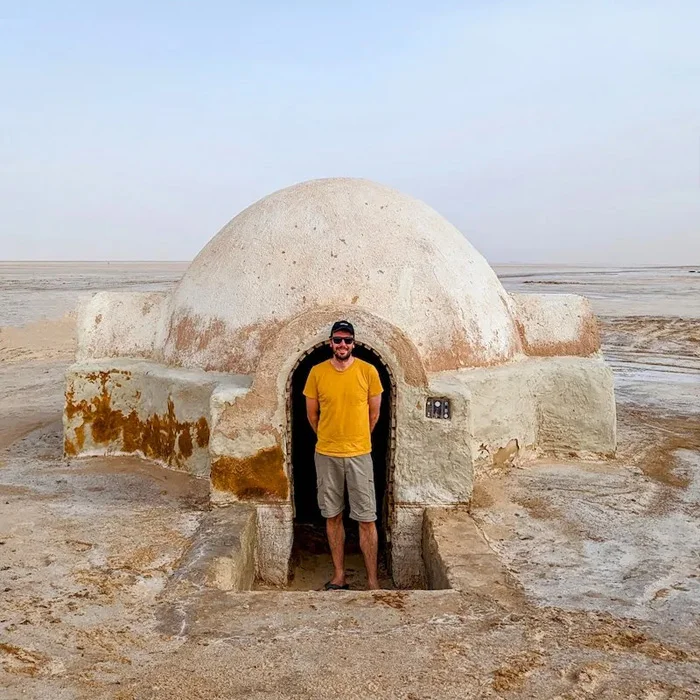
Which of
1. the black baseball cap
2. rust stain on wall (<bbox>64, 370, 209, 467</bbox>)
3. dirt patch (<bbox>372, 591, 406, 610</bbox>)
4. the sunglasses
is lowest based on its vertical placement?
dirt patch (<bbox>372, 591, 406, 610</bbox>)

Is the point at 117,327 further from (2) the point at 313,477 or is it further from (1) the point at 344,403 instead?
(1) the point at 344,403

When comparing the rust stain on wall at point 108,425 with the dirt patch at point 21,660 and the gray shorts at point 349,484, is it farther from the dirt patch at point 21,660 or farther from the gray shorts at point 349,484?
the dirt patch at point 21,660

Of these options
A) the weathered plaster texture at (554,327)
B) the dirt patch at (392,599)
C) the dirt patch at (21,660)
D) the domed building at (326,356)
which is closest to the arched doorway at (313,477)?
the domed building at (326,356)

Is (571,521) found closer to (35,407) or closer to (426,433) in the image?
(426,433)

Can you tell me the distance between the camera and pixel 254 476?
18.9ft

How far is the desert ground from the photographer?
11.2 ft

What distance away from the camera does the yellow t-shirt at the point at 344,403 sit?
5.14 m

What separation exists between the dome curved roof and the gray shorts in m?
1.40

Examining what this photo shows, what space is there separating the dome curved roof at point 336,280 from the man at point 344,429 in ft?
3.74

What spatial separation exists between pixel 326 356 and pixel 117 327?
2.17m

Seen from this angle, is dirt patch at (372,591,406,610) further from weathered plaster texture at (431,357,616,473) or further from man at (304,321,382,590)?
weathered plaster texture at (431,357,616,473)

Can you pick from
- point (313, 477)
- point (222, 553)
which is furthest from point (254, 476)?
point (313, 477)

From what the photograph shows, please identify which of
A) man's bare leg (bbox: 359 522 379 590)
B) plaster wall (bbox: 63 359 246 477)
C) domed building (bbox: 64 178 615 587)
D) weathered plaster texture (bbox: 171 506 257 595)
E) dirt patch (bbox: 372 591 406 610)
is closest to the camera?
dirt patch (bbox: 372 591 406 610)

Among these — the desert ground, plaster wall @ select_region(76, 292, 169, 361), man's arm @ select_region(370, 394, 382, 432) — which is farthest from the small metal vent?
plaster wall @ select_region(76, 292, 169, 361)
